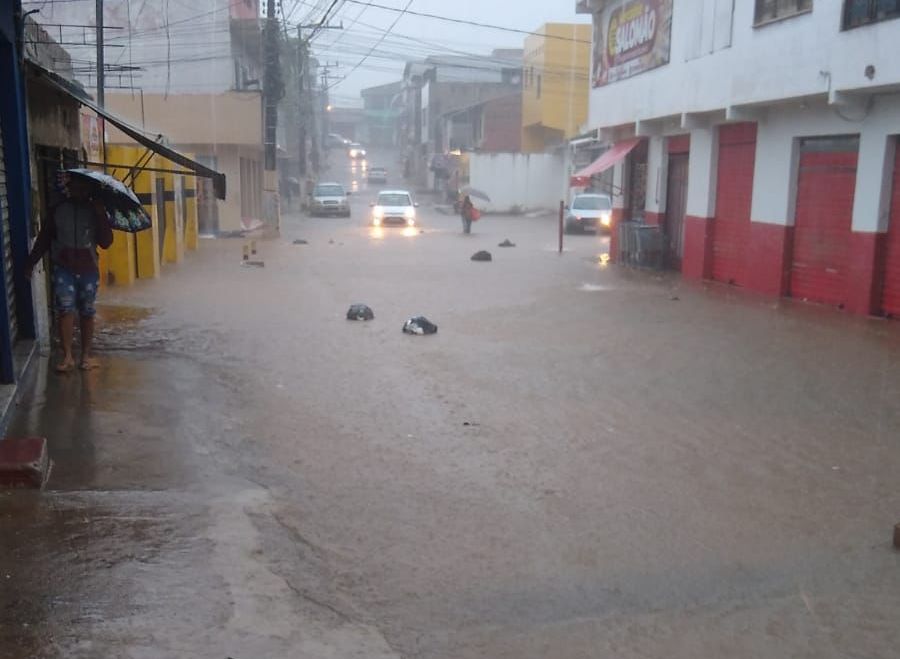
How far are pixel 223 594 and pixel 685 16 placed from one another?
16202mm

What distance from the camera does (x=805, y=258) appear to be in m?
14.9

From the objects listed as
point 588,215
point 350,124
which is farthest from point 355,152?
point 588,215

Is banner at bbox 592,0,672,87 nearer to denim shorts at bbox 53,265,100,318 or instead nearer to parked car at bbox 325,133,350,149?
denim shorts at bbox 53,265,100,318

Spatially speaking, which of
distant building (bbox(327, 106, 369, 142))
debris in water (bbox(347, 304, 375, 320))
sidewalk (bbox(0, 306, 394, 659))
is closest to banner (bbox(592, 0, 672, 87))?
debris in water (bbox(347, 304, 375, 320))

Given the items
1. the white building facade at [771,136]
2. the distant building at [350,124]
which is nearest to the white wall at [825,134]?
the white building facade at [771,136]

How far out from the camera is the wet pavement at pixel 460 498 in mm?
3936

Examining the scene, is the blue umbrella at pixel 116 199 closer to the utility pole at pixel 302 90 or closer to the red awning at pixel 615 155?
the red awning at pixel 615 155

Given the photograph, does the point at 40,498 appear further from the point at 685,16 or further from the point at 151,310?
the point at 685,16

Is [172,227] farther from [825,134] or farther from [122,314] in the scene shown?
[825,134]

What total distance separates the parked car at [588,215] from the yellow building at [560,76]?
629 inches

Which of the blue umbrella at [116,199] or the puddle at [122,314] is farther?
the puddle at [122,314]

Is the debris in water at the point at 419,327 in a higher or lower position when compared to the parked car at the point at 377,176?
lower

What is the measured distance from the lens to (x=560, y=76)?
1978 inches

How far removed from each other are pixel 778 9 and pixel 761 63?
840 millimetres
